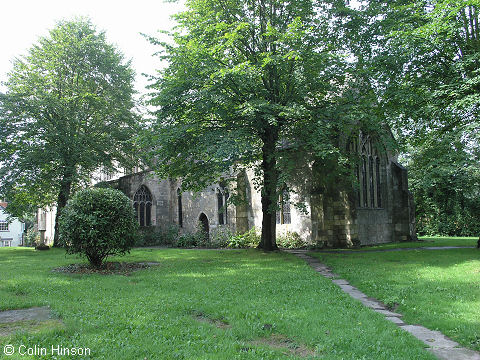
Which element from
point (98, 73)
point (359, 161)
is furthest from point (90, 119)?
point (359, 161)

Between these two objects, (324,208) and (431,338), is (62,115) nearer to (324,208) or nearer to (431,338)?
(324,208)

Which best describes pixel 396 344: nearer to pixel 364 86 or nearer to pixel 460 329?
pixel 460 329

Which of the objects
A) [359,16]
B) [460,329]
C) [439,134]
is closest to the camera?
[460,329]

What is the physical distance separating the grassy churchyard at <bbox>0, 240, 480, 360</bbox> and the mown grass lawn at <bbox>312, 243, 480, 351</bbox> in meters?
0.02

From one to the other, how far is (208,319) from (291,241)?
1375 cm

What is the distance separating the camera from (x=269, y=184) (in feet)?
45.0

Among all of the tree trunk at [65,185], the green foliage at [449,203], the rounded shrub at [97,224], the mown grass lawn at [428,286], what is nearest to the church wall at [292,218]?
the mown grass lawn at [428,286]

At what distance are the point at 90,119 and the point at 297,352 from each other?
23921 mm

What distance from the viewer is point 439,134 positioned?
14484 millimetres

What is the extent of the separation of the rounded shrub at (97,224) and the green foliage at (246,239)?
9603mm

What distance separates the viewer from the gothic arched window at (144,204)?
91.2 ft

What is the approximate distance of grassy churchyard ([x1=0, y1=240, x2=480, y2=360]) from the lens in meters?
4.19

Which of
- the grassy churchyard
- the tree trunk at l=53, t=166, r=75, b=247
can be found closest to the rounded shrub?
the grassy churchyard

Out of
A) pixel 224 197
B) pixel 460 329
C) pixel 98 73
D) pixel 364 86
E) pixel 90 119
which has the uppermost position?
pixel 98 73
